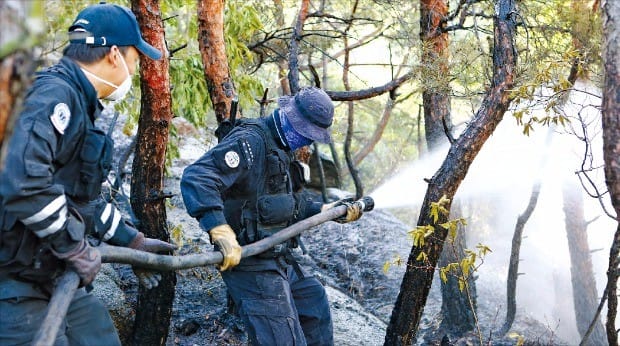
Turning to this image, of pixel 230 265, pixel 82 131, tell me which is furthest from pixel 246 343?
pixel 82 131

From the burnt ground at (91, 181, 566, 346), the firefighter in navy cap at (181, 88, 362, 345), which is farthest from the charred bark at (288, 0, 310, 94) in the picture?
the firefighter in navy cap at (181, 88, 362, 345)

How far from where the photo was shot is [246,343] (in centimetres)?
641

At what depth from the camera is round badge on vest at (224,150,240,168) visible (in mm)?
4363

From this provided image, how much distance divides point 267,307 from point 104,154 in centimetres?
161

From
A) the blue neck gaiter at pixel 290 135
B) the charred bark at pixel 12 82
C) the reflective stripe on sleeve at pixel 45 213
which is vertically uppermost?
the charred bark at pixel 12 82

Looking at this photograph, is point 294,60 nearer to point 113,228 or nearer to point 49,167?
point 113,228

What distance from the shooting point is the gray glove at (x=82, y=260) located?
312 centimetres

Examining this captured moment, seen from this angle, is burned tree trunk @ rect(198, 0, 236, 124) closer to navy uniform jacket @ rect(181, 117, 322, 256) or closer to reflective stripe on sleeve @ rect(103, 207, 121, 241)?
navy uniform jacket @ rect(181, 117, 322, 256)

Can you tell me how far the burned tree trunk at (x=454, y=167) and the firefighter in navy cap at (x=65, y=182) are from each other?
254cm

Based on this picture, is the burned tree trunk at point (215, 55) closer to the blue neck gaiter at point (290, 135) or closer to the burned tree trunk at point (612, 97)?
the blue neck gaiter at point (290, 135)

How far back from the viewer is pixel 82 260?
10.3 feet

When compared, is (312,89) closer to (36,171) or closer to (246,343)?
(36,171)

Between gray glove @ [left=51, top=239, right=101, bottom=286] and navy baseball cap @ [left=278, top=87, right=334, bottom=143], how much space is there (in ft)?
5.99

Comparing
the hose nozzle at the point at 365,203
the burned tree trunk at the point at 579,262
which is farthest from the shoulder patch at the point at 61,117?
the burned tree trunk at the point at 579,262
